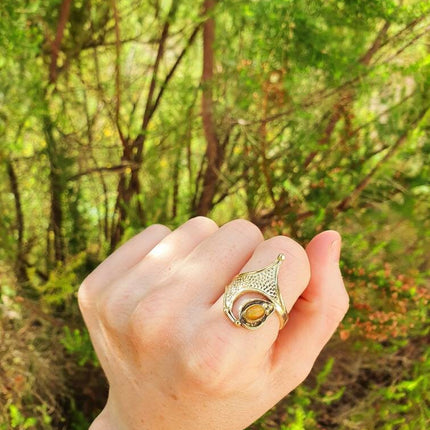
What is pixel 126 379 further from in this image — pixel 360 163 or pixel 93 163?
pixel 93 163

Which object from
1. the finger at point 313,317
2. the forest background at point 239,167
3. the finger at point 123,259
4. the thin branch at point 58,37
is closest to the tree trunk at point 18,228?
the forest background at point 239,167

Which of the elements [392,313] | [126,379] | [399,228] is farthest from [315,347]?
[399,228]

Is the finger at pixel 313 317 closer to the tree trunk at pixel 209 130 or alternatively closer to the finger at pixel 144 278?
the finger at pixel 144 278

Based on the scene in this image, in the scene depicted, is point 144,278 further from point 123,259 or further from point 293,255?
point 293,255

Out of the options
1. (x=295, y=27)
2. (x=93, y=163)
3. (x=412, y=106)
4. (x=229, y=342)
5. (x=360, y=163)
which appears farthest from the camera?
(x=93, y=163)

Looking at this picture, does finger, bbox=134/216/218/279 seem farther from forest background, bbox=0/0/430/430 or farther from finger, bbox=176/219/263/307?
forest background, bbox=0/0/430/430
